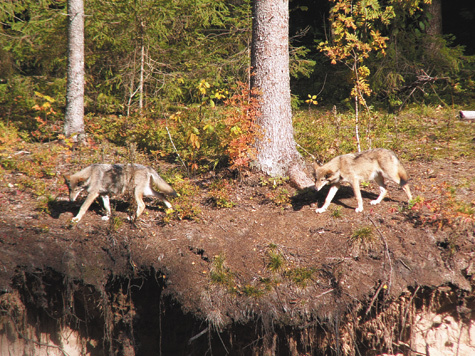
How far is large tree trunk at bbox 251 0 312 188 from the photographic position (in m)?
8.39

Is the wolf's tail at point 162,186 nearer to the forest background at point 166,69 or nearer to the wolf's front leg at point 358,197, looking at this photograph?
the forest background at point 166,69

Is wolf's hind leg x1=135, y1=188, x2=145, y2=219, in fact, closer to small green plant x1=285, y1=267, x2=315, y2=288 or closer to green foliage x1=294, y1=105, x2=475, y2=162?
small green plant x1=285, y1=267, x2=315, y2=288

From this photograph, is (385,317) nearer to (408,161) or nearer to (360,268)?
(360,268)

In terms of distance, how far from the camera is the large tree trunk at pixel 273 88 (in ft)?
27.5

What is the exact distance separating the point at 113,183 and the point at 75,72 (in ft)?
14.2

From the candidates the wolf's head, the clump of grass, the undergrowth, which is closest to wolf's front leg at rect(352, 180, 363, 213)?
the undergrowth

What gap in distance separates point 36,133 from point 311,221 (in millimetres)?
7189

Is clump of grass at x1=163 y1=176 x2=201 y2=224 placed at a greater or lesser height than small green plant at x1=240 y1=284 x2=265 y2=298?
greater

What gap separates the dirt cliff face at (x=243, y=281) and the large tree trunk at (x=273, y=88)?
1.34 m

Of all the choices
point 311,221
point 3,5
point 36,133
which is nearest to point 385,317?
point 311,221

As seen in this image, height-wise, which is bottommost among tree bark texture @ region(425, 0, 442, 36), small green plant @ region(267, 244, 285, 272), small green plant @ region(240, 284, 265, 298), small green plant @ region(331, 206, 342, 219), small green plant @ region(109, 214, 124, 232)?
small green plant @ region(240, 284, 265, 298)

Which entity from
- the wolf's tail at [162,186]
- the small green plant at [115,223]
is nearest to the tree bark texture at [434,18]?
the wolf's tail at [162,186]

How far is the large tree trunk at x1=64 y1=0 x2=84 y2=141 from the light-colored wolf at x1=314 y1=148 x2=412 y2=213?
20.7ft

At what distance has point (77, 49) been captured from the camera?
34.7 ft
